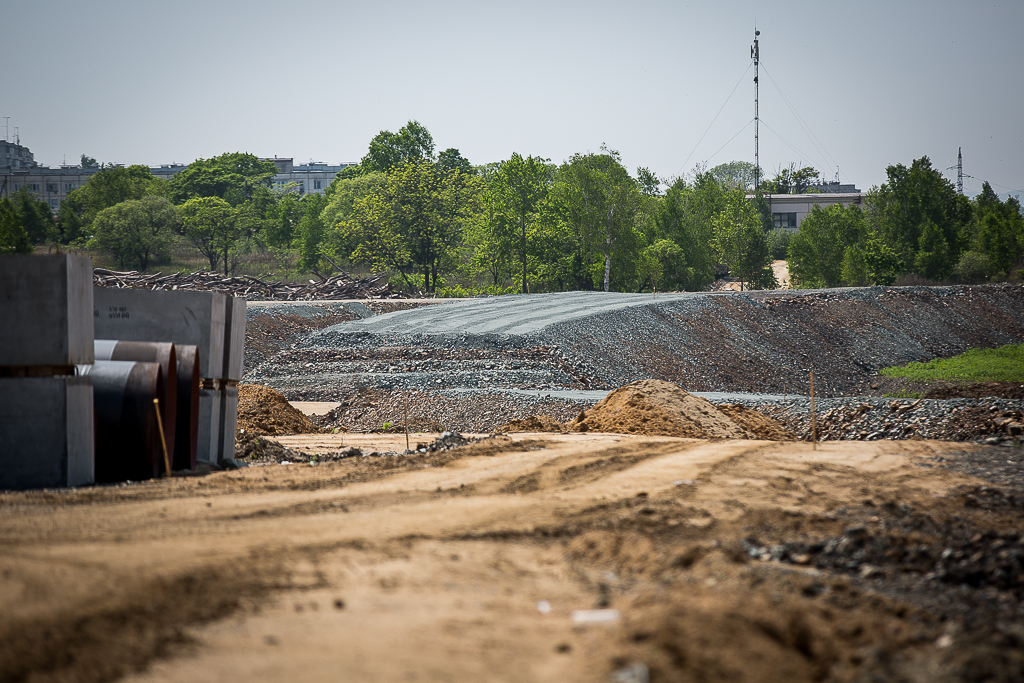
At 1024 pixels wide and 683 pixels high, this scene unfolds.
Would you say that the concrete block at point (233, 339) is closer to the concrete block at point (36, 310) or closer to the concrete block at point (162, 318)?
the concrete block at point (162, 318)

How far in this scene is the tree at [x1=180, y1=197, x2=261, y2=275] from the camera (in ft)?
231

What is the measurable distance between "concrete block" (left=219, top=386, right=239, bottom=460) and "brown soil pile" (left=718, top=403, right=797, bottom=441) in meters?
10.8

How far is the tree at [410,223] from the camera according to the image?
61.2 metres

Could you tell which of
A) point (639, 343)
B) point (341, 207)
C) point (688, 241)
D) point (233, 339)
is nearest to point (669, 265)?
point (688, 241)

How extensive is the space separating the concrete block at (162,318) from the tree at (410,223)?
48588mm

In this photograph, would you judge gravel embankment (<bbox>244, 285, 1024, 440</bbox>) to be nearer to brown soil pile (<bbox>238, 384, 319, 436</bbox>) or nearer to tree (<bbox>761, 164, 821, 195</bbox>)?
brown soil pile (<bbox>238, 384, 319, 436</bbox>)

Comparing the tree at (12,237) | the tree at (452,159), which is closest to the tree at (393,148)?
the tree at (452,159)

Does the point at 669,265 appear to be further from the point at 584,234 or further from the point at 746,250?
the point at 584,234

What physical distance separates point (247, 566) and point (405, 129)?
93800 millimetres

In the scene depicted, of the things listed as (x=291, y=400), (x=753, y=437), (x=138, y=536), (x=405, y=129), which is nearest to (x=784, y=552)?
(x=138, y=536)

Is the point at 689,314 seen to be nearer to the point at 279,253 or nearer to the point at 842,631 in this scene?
the point at 842,631

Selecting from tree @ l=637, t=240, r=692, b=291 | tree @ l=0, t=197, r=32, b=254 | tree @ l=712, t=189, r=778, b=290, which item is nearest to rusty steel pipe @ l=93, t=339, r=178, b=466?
tree @ l=637, t=240, r=692, b=291

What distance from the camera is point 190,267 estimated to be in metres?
80.2

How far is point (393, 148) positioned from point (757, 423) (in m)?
83.1
